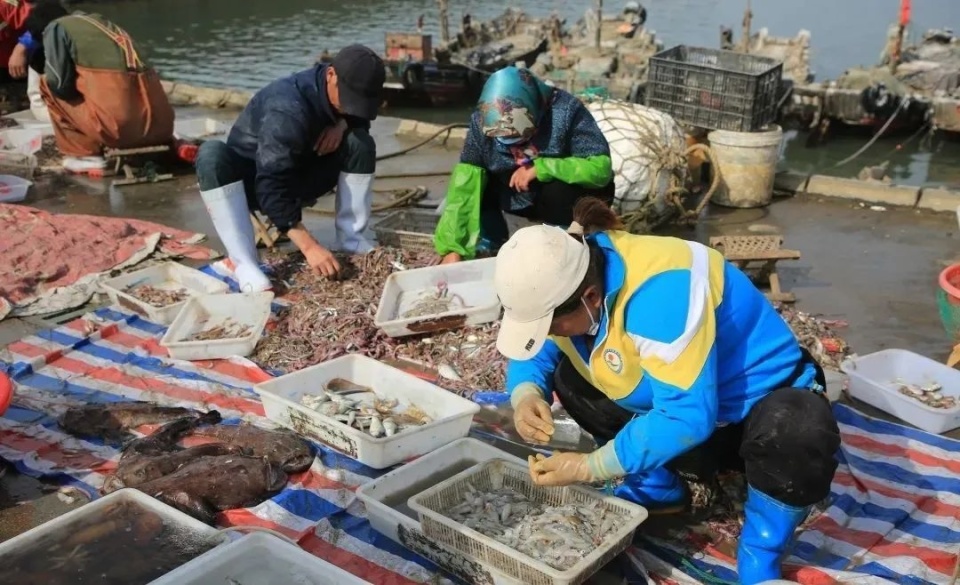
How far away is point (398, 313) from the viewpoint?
462cm

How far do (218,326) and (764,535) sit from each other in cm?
302

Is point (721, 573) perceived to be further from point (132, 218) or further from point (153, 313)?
point (132, 218)

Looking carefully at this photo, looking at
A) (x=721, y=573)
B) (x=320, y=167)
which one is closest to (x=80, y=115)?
(x=320, y=167)

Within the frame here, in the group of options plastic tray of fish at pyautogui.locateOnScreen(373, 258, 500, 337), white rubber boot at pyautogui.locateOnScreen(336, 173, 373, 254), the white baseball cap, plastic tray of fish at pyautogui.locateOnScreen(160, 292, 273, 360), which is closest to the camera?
the white baseball cap

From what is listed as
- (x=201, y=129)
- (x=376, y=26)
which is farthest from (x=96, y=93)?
(x=376, y=26)

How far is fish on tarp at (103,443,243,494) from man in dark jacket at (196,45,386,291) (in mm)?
1811

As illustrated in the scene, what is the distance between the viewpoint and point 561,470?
259 cm

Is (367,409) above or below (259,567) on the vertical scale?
below

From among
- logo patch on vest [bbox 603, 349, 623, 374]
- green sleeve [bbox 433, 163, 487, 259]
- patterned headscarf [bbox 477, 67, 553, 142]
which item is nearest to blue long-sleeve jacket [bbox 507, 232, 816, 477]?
logo patch on vest [bbox 603, 349, 623, 374]

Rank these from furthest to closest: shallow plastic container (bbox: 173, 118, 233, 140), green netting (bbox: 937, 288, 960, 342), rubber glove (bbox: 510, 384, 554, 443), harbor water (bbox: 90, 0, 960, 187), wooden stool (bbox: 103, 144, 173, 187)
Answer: harbor water (bbox: 90, 0, 960, 187)
shallow plastic container (bbox: 173, 118, 233, 140)
wooden stool (bbox: 103, 144, 173, 187)
green netting (bbox: 937, 288, 960, 342)
rubber glove (bbox: 510, 384, 554, 443)

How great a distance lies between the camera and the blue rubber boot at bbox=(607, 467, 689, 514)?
115 inches

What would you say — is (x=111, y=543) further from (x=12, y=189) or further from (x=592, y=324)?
(x=12, y=189)

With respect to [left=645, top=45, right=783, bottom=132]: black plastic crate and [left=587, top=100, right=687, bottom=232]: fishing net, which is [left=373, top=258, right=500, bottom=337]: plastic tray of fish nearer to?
[left=587, top=100, right=687, bottom=232]: fishing net

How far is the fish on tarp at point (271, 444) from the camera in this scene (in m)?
3.27
